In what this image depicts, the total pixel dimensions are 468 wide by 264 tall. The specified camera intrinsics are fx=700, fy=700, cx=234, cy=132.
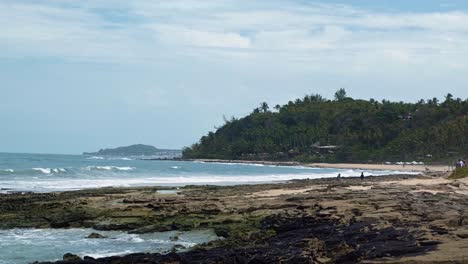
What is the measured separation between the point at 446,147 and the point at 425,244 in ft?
293

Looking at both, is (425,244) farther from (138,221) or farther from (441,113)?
(441,113)

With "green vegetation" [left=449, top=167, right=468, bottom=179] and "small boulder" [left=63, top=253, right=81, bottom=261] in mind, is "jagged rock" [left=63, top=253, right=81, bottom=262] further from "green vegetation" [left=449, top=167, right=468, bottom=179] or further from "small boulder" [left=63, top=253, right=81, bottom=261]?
"green vegetation" [left=449, top=167, right=468, bottom=179]

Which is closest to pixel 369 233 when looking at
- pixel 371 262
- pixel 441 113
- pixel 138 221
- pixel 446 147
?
pixel 371 262

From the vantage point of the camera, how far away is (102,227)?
68.8ft

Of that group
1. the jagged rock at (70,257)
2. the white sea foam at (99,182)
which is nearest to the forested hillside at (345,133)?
the white sea foam at (99,182)

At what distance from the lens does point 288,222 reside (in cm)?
1848

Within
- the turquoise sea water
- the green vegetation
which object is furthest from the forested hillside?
the turquoise sea water

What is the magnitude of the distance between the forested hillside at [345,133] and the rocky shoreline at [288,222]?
2937 inches

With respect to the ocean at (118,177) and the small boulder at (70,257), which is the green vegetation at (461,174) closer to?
the ocean at (118,177)

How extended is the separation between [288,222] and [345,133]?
10882 cm

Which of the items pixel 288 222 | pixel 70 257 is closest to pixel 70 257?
pixel 70 257

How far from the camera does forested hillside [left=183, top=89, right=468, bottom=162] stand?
340 feet

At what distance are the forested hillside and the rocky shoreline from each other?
245 ft

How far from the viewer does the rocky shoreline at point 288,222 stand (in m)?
13.0
